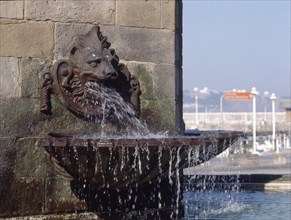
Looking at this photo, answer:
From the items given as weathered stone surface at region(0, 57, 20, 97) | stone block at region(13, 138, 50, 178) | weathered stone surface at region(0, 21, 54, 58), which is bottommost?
stone block at region(13, 138, 50, 178)

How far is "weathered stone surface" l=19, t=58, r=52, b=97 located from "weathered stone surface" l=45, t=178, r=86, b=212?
2.58ft

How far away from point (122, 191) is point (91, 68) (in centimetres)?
119

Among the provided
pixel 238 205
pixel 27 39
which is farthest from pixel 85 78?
pixel 238 205

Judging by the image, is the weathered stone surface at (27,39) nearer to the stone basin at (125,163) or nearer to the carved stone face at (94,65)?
the carved stone face at (94,65)

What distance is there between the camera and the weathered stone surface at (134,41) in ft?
24.0


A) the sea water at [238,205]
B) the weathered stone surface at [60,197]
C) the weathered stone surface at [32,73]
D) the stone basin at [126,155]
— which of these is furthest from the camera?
the sea water at [238,205]

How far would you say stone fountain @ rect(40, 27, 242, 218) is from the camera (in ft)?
21.2

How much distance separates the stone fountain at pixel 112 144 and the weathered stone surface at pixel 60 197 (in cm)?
6

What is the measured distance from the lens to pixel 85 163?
6676 millimetres

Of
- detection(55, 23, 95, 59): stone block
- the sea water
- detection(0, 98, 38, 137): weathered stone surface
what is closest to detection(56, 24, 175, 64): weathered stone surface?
detection(55, 23, 95, 59): stone block

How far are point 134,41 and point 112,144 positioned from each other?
5.50 feet

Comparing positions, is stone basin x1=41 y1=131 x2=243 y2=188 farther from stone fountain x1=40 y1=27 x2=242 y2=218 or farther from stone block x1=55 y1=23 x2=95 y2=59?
stone block x1=55 y1=23 x2=95 y2=59

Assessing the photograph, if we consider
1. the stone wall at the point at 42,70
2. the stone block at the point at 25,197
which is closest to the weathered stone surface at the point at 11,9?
the stone wall at the point at 42,70

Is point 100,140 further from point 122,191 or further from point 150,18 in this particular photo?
point 150,18
